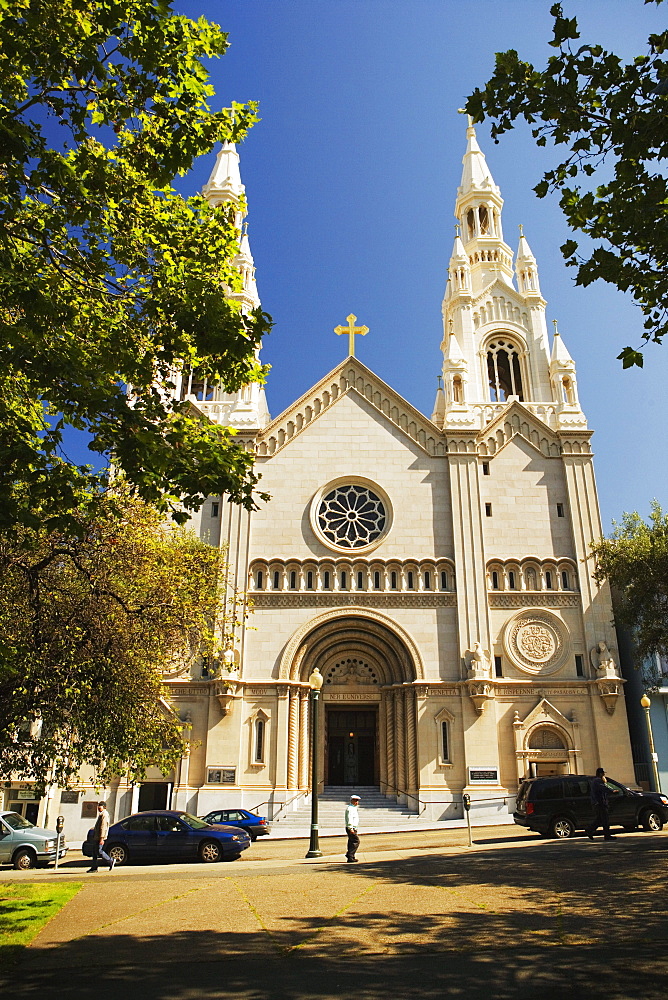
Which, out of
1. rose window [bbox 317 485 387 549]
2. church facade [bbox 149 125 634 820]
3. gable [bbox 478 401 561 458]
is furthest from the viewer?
gable [bbox 478 401 561 458]

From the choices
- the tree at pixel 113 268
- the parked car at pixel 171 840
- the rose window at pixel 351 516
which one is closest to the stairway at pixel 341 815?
the parked car at pixel 171 840

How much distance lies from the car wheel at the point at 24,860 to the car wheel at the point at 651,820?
1724cm

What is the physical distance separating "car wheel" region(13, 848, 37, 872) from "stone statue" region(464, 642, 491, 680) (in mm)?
18093

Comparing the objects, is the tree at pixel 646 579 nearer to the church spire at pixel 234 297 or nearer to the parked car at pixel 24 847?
the church spire at pixel 234 297

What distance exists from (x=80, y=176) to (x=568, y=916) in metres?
11.9

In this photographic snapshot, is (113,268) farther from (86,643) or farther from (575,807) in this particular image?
(575,807)

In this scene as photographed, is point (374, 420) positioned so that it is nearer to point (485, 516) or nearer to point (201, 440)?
point (485, 516)

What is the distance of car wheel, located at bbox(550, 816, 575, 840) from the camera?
68.7 feet

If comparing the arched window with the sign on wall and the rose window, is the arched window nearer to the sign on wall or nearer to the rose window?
the rose window

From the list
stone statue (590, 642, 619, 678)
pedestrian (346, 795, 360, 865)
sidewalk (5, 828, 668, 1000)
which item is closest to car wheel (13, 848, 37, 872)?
sidewalk (5, 828, 668, 1000)

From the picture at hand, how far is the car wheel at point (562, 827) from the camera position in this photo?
824 inches

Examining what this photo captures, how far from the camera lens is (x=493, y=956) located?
8195 mm

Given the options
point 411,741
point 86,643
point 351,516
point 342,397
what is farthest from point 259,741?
point 86,643

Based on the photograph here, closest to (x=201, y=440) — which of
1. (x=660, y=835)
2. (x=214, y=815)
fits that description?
(x=660, y=835)
